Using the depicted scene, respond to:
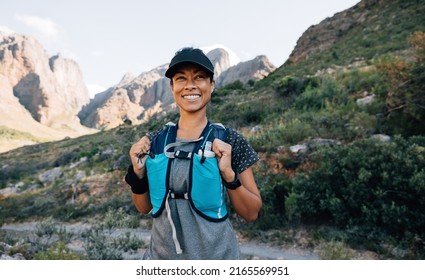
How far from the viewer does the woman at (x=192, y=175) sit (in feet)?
5.62

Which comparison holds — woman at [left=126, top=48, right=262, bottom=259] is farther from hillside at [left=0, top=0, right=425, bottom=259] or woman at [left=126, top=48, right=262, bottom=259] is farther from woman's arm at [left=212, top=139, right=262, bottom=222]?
hillside at [left=0, top=0, right=425, bottom=259]

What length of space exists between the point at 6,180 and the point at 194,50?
1050 inches

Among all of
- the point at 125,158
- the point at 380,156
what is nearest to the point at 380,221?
the point at 380,156

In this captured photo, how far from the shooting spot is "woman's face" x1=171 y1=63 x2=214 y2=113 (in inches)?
76.0

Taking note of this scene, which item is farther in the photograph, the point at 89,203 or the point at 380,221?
the point at 89,203

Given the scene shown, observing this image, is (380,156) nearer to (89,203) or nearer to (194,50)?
(194,50)

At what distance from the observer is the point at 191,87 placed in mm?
1923

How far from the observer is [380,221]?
20.5 feet

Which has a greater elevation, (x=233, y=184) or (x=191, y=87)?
(x=191, y=87)

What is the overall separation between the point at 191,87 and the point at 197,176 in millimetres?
530

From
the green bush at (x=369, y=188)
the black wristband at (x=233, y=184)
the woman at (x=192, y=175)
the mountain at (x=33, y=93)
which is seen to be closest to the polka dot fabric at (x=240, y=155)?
the woman at (x=192, y=175)

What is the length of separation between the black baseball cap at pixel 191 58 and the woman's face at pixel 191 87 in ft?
0.17

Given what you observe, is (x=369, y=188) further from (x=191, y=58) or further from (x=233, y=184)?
(x=191, y=58)

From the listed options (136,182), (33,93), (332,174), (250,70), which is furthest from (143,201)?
(33,93)
